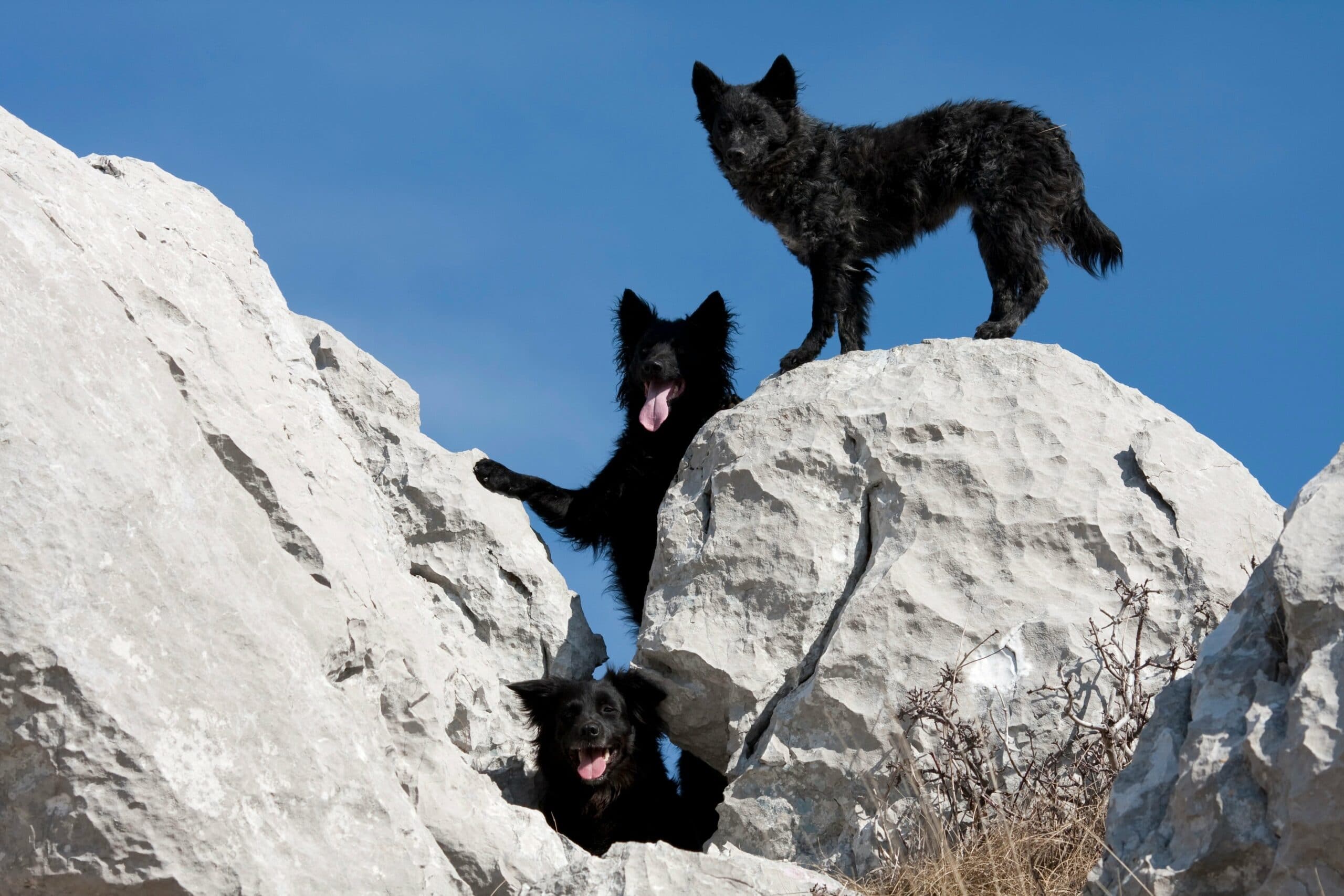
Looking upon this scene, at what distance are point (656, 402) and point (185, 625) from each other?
4.34 meters

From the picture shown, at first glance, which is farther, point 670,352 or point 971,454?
point 670,352

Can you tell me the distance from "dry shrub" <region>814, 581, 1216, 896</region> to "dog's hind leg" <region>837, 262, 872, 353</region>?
9.35 ft

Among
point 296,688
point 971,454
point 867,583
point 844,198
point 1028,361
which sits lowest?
point 296,688

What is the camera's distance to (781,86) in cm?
893

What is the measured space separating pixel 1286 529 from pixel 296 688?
306 cm

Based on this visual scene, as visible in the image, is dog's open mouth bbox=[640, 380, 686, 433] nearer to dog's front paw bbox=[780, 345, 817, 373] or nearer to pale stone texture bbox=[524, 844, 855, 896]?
dog's front paw bbox=[780, 345, 817, 373]

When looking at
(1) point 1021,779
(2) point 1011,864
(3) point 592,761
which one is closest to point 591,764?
(3) point 592,761

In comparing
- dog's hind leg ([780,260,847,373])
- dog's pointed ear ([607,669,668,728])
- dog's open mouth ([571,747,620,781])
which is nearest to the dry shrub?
dog's pointed ear ([607,669,668,728])

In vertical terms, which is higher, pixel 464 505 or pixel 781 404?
pixel 781 404

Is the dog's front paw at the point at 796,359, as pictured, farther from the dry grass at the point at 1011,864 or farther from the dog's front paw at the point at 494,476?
the dry grass at the point at 1011,864

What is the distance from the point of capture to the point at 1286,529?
3.34m

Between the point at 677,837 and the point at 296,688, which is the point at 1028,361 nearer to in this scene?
the point at 677,837

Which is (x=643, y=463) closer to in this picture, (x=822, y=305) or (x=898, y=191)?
(x=822, y=305)

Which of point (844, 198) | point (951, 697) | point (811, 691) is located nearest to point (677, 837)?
point (811, 691)
